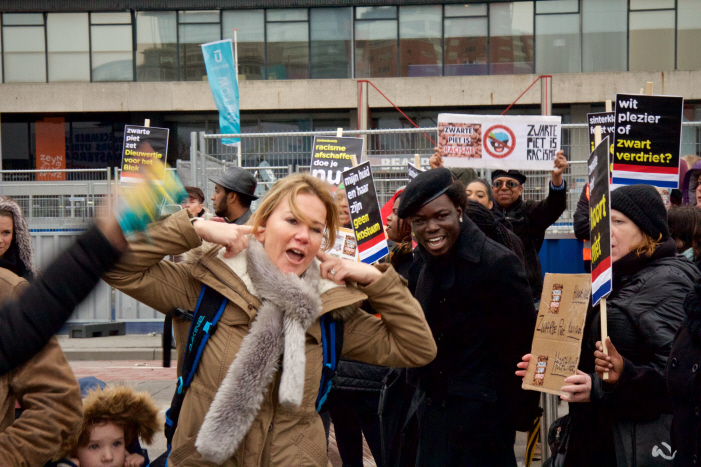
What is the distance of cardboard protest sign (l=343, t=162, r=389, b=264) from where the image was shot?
580 cm

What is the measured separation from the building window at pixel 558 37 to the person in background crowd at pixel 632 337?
2195 centimetres

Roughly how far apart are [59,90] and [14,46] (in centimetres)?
234

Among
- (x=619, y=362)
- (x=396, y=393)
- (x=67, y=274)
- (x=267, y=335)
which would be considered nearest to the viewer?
(x=67, y=274)

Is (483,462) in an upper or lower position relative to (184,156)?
lower

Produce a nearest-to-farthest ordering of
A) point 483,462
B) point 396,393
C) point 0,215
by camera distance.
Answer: point 483,462
point 0,215
point 396,393

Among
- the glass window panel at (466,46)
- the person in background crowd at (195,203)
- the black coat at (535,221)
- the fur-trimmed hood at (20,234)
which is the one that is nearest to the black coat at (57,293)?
the fur-trimmed hood at (20,234)

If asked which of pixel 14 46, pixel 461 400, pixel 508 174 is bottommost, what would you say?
pixel 461 400

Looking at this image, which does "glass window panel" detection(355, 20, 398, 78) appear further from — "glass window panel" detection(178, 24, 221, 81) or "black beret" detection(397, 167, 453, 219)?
"black beret" detection(397, 167, 453, 219)

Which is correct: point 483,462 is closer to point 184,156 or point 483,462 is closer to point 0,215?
point 0,215

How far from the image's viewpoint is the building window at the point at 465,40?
24391 mm

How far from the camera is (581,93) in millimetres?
23438

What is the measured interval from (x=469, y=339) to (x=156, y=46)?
2395 centimetres

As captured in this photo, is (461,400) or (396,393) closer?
(461,400)

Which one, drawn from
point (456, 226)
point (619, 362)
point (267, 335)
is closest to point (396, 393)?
point (456, 226)
